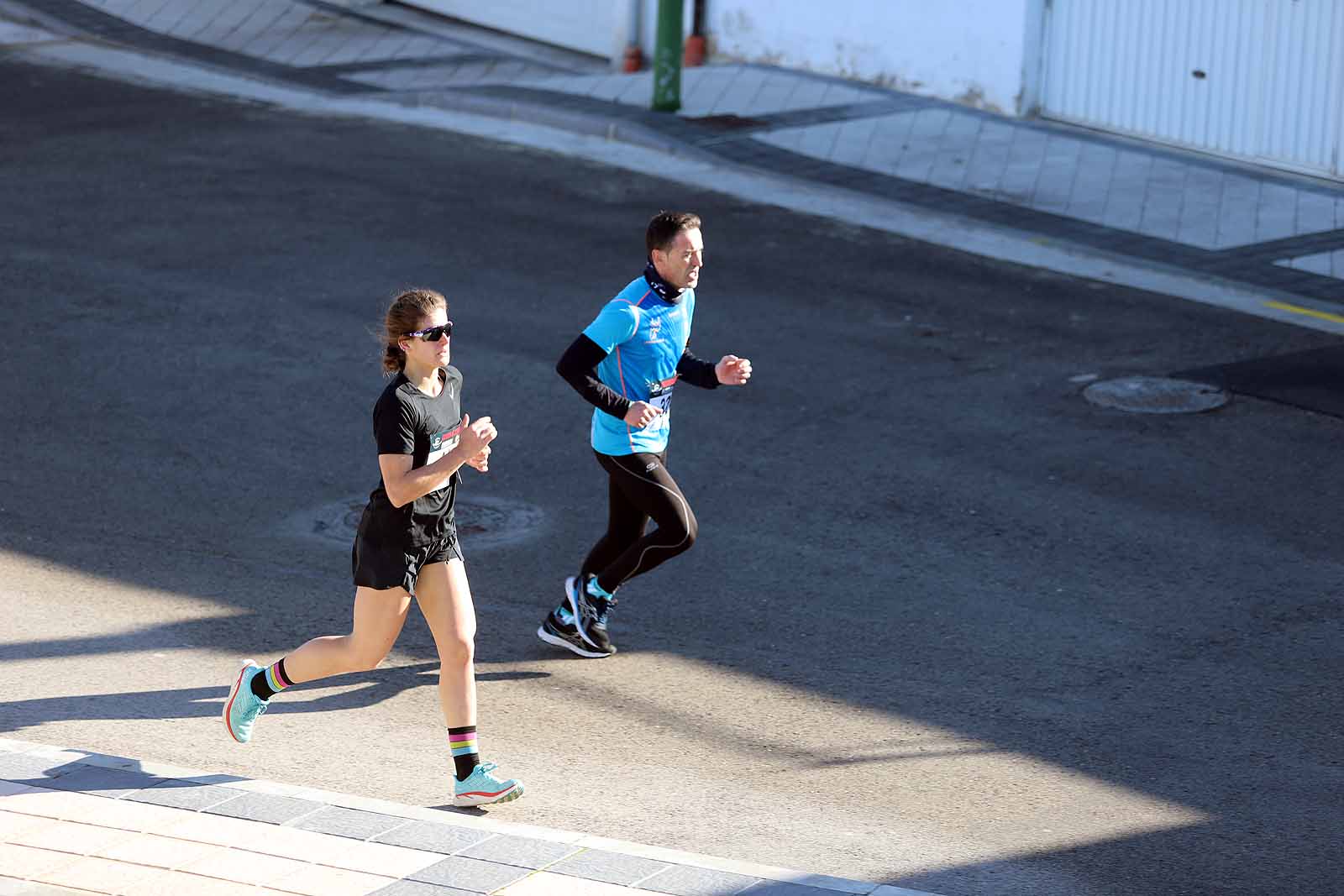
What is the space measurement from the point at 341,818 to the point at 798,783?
1.63 meters

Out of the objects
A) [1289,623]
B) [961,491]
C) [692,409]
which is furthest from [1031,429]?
[1289,623]

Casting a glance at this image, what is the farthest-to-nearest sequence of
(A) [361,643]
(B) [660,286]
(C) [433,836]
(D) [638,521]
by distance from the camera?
(D) [638,521] → (B) [660,286] → (A) [361,643] → (C) [433,836]

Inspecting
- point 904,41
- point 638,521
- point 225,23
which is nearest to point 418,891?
point 638,521

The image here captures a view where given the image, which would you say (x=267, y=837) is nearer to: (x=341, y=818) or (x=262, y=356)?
(x=341, y=818)

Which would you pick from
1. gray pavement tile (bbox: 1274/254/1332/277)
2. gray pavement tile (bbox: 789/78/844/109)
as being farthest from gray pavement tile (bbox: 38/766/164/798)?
gray pavement tile (bbox: 789/78/844/109)

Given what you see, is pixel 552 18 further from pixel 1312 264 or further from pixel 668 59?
pixel 1312 264

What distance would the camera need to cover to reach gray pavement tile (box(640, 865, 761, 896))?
17.5 ft

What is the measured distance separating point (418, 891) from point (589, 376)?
8.18 feet

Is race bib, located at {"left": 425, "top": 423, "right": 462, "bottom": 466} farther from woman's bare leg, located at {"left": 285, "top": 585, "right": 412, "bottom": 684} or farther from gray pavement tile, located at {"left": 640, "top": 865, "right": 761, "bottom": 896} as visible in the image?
gray pavement tile, located at {"left": 640, "top": 865, "right": 761, "bottom": 896}

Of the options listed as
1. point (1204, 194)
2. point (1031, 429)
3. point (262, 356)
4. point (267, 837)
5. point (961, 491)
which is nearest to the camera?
point (267, 837)

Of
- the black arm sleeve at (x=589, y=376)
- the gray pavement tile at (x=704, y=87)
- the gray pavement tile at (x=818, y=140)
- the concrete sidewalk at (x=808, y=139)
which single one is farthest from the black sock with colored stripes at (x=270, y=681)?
the gray pavement tile at (x=704, y=87)

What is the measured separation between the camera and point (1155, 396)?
1102 centimetres

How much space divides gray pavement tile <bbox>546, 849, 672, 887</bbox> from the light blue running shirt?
2213 millimetres

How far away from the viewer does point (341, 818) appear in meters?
5.79
